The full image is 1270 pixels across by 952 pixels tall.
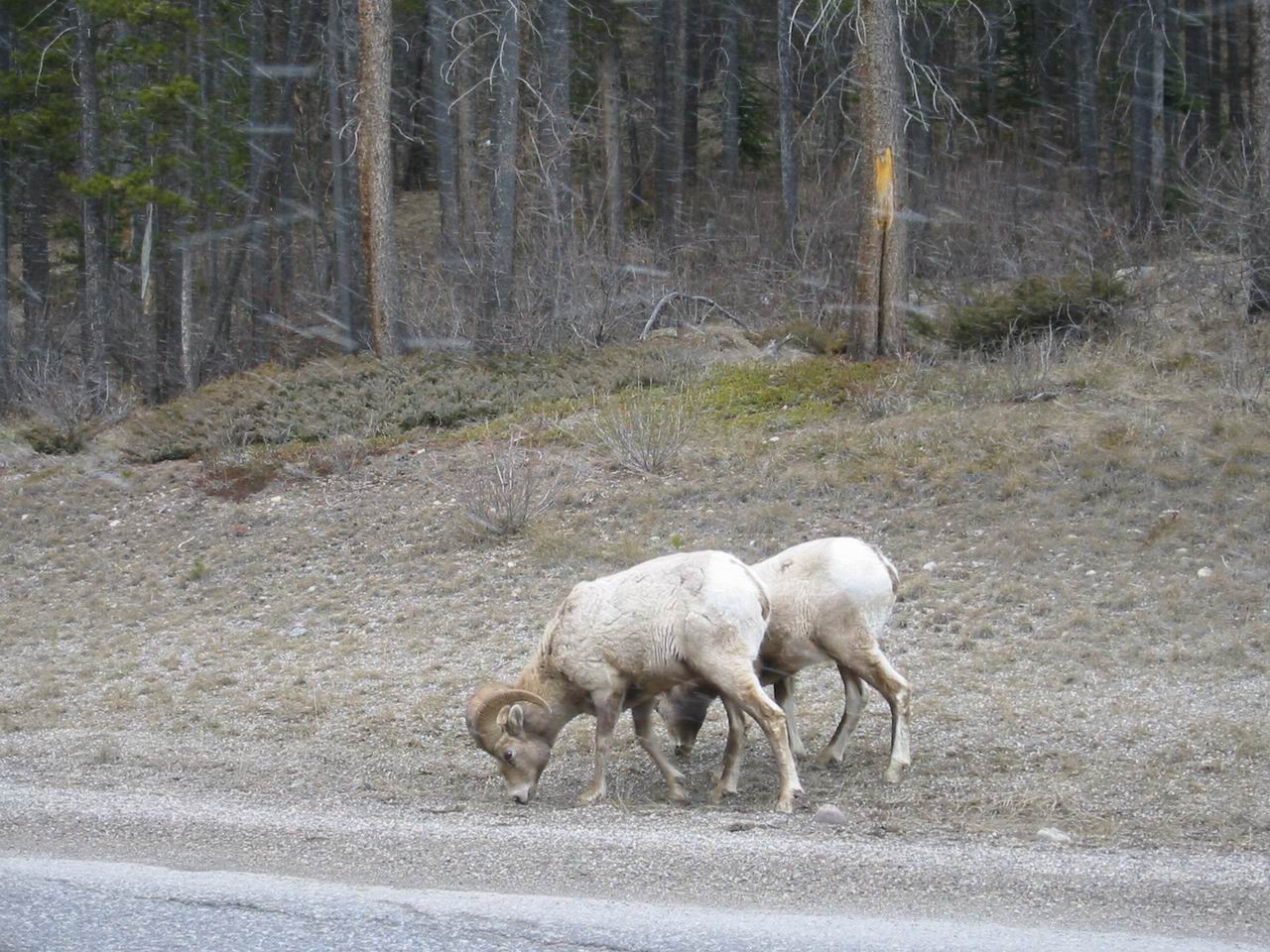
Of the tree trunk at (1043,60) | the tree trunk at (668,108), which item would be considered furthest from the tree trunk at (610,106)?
the tree trunk at (1043,60)

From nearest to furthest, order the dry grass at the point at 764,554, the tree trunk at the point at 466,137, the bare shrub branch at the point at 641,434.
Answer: the dry grass at the point at 764,554
the bare shrub branch at the point at 641,434
the tree trunk at the point at 466,137

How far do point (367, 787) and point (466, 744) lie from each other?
1128mm

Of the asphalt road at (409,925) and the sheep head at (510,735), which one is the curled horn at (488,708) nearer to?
the sheep head at (510,735)

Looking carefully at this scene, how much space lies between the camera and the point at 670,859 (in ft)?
21.2

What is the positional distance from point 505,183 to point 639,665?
51.9 ft

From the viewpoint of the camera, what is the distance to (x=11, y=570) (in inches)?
636

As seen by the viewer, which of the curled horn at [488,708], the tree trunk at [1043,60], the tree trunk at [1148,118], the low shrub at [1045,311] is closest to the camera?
the curled horn at [488,708]

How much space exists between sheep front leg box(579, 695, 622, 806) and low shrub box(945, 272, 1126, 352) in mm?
11640

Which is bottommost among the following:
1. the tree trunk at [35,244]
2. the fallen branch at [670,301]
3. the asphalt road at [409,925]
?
the asphalt road at [409,925]

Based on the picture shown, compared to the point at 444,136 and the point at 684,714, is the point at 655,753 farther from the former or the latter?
the point at 444,136

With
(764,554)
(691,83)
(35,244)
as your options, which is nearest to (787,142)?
(691,83)

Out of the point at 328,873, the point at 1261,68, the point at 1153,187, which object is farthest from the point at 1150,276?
the point at 328,873

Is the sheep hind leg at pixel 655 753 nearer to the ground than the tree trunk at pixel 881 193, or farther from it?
nearer to the ground

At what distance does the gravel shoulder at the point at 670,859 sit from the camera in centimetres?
566
